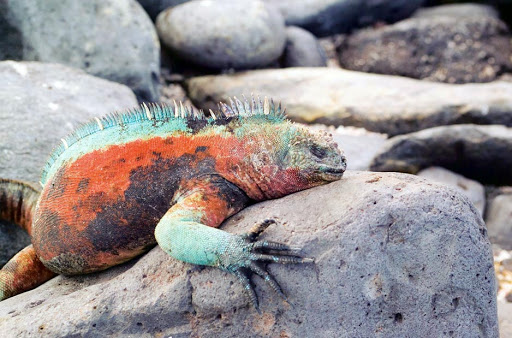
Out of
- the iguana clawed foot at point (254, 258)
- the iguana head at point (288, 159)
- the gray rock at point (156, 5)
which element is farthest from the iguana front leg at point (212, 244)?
the gray rock at point (156, 5)

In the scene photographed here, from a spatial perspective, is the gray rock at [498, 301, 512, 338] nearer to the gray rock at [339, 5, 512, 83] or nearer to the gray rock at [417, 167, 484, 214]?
the gray rock at [417, 167, 484, 214]

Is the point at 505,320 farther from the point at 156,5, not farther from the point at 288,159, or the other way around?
the point at 156,5

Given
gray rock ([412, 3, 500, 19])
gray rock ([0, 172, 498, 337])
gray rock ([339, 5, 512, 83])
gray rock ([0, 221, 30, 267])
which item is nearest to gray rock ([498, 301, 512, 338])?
gray rock ([0, 172, 498, 337])

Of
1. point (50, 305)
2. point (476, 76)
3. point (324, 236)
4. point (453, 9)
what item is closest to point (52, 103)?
point (50, 305)

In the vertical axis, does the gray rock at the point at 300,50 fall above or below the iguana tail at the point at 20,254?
below

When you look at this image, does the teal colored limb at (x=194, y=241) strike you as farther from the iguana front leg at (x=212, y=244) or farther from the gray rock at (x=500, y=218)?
the gray rock at (x=500, y=218)

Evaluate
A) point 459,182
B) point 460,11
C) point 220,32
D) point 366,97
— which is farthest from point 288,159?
point 460,11
